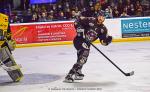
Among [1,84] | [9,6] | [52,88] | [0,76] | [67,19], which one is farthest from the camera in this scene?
[9,6]

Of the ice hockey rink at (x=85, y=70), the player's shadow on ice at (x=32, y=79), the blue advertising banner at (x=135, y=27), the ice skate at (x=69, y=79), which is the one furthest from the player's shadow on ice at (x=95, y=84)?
the blue advertising banner at (x=135, y=27)

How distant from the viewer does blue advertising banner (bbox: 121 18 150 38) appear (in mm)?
15102

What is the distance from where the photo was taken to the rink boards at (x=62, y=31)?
14.7 metres

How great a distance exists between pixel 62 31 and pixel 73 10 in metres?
1.46

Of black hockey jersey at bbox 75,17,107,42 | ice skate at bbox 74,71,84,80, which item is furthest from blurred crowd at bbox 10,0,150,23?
black hockey jersey at bbox 75,17,107,42

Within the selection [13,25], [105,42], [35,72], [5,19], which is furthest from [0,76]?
[13,25]

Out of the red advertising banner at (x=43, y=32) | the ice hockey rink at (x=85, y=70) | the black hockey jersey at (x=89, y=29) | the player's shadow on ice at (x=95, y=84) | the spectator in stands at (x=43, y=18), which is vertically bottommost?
the ice hockey rink at (x=85, y=70)

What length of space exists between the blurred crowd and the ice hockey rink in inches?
56.9

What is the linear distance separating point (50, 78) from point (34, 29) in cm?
596

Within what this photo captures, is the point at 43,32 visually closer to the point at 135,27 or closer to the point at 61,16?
the point at 61,16

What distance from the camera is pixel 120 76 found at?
891cm

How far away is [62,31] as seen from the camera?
1486 centimetres

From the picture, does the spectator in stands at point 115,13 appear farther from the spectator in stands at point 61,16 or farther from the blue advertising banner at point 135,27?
the spectator in stands at point 61,16

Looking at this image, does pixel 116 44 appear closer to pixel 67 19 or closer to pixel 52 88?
pixel 67 19
